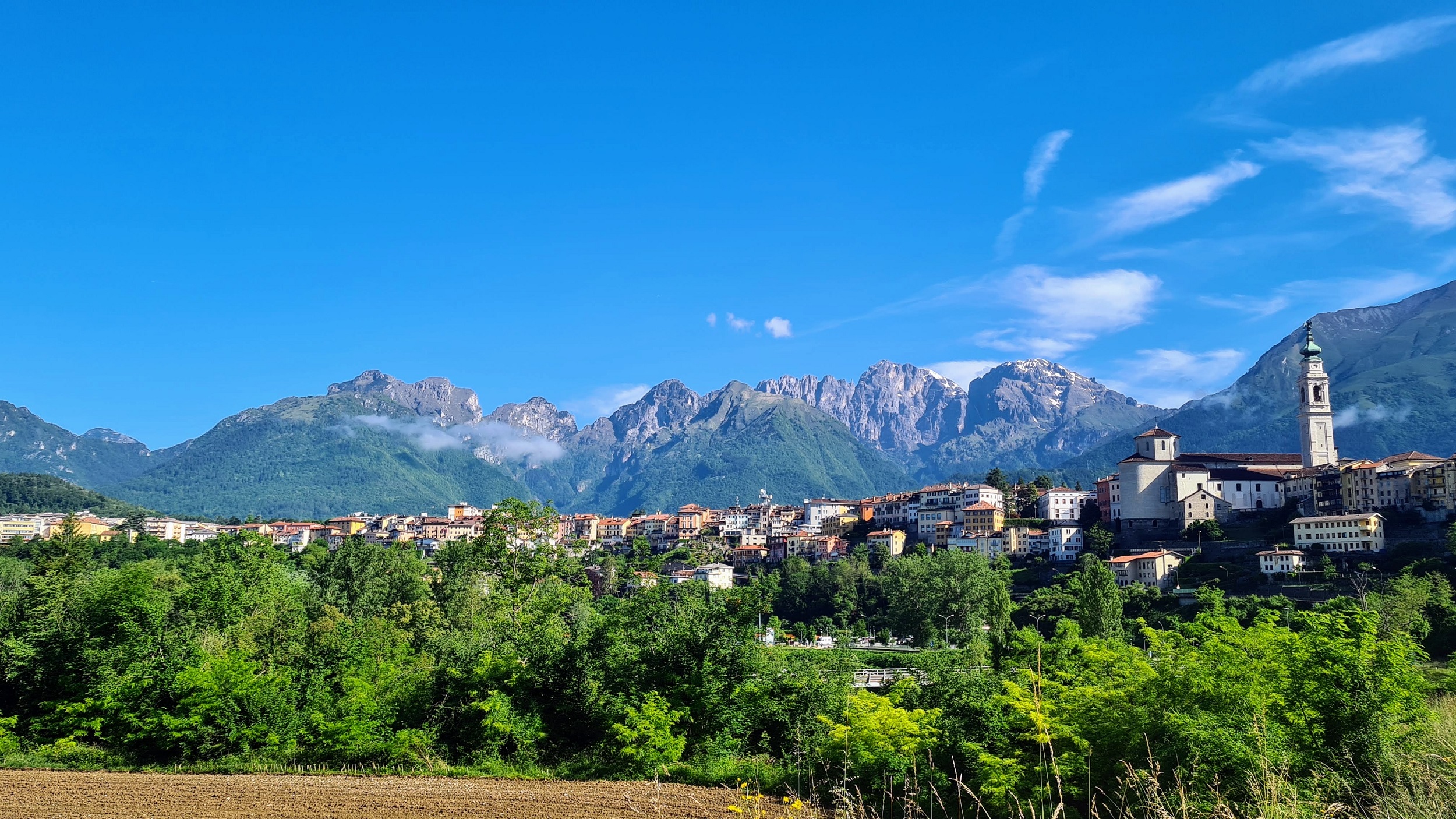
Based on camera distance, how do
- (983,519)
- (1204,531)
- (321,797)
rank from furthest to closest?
1. (983,519)
2. (1204,531)
3. (321,797)

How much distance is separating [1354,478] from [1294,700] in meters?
84.5

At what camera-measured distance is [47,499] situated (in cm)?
15262

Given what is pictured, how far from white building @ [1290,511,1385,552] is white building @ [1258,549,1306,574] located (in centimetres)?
396

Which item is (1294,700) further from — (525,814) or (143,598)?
(143,598)

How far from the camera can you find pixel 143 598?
2884cm

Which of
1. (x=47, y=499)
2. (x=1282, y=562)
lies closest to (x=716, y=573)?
(x=1282, y=562)

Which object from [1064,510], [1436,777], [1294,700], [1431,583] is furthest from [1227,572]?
[1436,777]

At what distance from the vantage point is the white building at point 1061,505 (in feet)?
361

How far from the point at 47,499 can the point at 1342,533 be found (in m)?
174

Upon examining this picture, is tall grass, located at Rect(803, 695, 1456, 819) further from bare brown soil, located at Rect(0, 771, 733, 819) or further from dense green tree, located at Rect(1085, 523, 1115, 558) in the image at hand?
dense green tree, located at Rect(1085, 523, 1115, 558)

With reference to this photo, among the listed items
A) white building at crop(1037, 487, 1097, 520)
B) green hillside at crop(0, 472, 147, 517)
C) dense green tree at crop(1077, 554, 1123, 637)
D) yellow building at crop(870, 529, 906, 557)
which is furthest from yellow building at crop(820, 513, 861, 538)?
green hillside at crop(0, 472, 147, 517)

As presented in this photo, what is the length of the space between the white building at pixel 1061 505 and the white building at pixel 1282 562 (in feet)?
111

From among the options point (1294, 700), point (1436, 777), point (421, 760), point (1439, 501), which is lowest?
point (421, 760)

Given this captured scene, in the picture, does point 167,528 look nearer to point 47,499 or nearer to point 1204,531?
point 47,499
